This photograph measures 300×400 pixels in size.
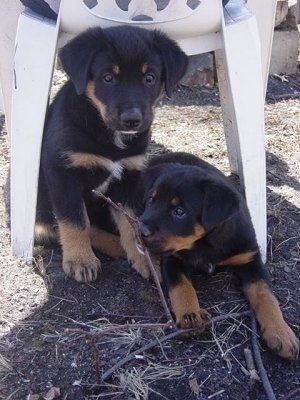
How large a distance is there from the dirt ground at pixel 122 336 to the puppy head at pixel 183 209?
1.10ft

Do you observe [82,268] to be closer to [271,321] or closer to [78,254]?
[78,254]

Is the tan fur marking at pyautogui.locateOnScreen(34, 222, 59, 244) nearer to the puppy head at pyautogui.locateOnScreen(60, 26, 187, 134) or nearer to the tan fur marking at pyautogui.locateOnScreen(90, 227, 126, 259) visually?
the tan fur marking at pyautogui.locateOnScreen(90, 227, 126, 259)

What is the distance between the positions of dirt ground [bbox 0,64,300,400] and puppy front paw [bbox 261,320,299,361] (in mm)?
48

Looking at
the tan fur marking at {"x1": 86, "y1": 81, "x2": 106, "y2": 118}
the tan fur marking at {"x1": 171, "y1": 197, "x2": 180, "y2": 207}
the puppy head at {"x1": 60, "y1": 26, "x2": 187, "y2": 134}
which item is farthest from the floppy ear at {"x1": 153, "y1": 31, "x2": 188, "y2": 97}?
the tan fur marking at {"x1": 171, "y1": 197, "x2": 180, "y2": 207}

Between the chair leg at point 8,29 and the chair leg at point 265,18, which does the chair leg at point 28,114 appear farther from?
the chair leg at point 265,18

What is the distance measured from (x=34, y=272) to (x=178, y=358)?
34.0 inches

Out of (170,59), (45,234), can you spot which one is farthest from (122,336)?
(170,59)

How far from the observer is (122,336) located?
2.66m

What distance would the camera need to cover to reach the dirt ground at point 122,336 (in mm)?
2445

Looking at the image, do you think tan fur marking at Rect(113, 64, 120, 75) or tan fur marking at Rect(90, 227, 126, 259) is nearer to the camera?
tan fur marking at Rect(113, 64, 120, 75)

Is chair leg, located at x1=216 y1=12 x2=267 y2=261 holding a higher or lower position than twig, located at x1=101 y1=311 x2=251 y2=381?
higher

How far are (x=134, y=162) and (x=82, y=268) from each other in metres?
0.52

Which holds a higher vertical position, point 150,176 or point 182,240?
point 150,176

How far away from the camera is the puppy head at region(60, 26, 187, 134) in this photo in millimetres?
2852
